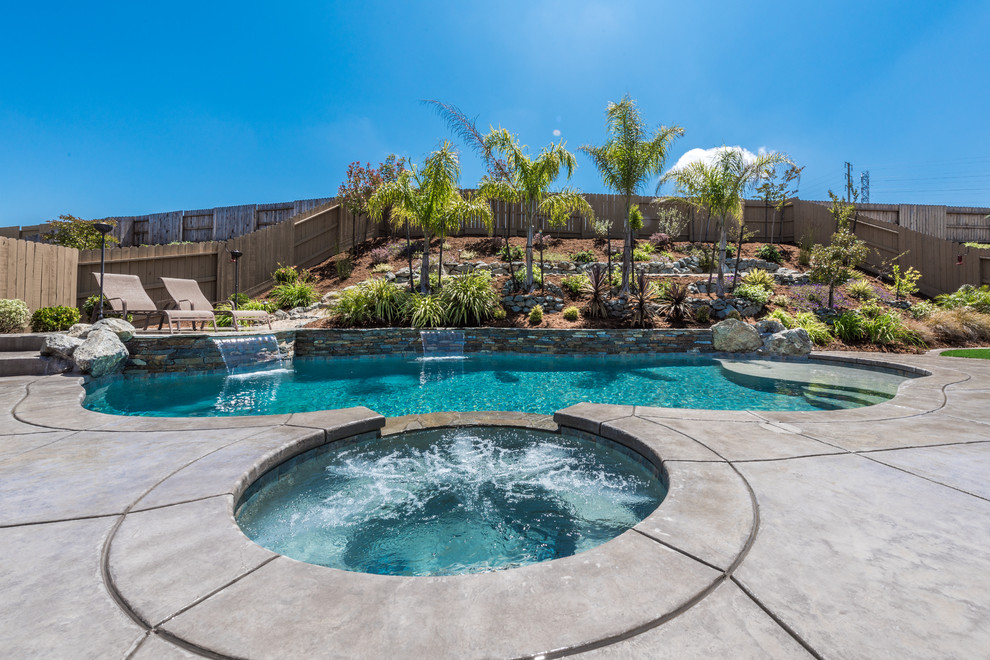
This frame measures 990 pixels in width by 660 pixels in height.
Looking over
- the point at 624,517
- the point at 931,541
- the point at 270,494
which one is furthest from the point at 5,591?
the point at 931,541

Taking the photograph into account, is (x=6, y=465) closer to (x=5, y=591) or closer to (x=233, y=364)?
(x=5, y=591)

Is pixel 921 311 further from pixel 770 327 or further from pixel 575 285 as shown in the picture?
pixel 575 285

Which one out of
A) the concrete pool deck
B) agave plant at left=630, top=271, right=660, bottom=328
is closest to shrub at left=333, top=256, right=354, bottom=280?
agave plant at left=630, top=271, right=660, bottom=328

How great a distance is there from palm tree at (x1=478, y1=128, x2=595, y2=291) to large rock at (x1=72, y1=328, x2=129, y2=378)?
8.65m

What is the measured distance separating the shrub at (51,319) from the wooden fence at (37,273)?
111 centimetres

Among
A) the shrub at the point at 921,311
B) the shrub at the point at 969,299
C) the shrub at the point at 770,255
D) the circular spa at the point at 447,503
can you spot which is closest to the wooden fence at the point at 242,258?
the circular spa at the point at 447,503

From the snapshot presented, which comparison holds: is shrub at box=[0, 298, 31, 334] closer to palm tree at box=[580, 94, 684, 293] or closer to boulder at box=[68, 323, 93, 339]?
boulder at box=[68, 323, 93, 339]

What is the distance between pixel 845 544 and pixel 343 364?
8.12m

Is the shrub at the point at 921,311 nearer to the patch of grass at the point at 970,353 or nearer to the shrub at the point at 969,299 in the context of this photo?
the shrub at the point at 969,299

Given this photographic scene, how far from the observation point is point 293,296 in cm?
1298

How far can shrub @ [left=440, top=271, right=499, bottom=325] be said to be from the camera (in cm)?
1059

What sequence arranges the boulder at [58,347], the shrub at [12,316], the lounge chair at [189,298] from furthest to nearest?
the lounge chair at [189,298] → the shrub at [12,316] → the boulder at [58,347]

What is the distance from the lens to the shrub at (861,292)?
12.0 meters

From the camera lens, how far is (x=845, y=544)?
5.02ft
